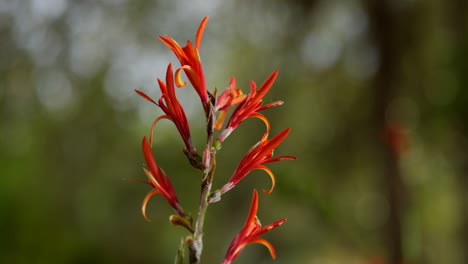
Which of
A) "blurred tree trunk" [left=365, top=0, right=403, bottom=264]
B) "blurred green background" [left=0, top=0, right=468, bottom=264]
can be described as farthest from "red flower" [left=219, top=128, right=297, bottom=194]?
"blurred green background" [left=0, top=0, right=468, bottom=264]

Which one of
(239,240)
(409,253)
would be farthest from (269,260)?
(239,240)

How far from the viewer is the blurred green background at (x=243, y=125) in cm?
383

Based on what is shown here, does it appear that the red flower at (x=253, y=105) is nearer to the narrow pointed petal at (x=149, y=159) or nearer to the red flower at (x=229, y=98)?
the red flower at (x=229, y=98)

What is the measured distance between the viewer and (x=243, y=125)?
5.34m

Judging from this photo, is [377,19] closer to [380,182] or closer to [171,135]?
[380,182]

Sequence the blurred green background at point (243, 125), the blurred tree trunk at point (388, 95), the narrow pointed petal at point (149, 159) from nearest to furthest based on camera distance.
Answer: the narrow pointed petal at point (149, 159)
the blurred tree trunk at point (388, 95)
the blurred green background at point (243, 125)

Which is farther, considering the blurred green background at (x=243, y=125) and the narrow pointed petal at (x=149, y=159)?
the blurred green background at (x=243, y=125)

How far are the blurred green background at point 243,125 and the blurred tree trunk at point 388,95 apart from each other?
15 mm

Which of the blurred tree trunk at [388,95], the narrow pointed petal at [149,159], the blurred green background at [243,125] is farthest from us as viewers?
the blurred green background at [243,125]

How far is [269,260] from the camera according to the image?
214 inches

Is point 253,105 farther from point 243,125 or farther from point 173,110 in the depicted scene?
point 243,125

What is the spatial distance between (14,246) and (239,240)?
3.38 metres

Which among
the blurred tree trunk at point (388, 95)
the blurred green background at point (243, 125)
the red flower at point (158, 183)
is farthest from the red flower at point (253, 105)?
the blurred green background at point (243, 125)

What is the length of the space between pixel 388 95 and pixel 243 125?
7.17 feet
